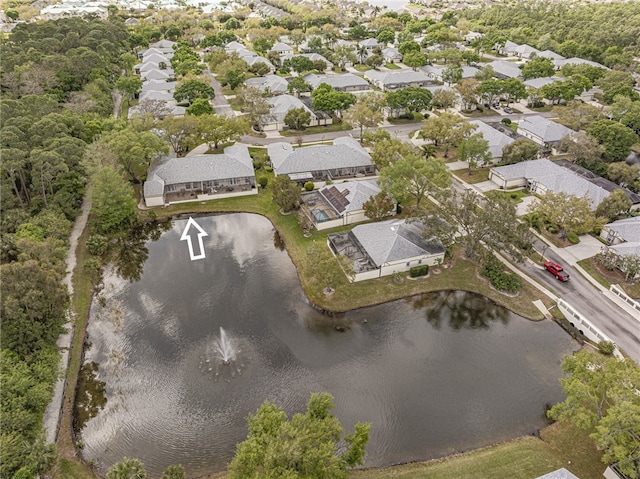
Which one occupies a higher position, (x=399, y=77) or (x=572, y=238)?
(x=572, y=238)

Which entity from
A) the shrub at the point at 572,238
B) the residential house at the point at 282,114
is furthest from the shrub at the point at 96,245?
the shrub at the point at 572,238

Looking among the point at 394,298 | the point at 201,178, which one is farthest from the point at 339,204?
the point at 201,178

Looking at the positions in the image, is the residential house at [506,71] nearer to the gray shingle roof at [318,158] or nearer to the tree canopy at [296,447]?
the gray shingle roof at [318,158]

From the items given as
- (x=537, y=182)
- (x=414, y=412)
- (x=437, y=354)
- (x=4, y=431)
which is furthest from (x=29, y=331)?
(x=537, y=182)

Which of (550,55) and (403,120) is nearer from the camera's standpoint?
(403,120)

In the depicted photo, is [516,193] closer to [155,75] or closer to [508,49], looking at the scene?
[155,75]

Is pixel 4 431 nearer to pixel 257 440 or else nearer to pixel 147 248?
pixel 257 440

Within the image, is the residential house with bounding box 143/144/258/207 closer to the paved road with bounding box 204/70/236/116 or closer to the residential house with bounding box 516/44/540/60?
the paved road with bounding box 204/70/236/116
